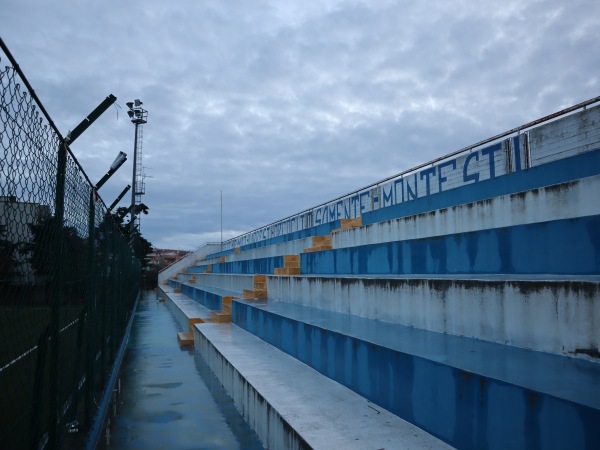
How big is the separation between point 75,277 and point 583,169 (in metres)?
4.51

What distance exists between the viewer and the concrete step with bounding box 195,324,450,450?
8.53 feet

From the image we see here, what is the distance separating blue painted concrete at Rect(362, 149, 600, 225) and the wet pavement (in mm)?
3766

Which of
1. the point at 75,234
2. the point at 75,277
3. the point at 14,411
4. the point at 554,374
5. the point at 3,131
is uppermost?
the point at 3,131

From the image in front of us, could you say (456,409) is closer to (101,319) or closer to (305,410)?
(305,410)

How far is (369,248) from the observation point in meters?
5.76

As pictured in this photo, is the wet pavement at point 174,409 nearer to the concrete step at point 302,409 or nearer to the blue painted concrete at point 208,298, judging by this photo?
the concrete step at point 302,409

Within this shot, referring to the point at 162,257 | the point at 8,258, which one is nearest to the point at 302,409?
the point at 8,258

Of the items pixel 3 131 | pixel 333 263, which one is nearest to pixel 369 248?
pixel 333 263

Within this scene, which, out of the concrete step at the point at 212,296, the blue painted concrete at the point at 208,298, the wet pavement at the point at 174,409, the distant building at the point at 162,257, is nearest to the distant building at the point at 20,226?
the wet pavement at the point at 174,409

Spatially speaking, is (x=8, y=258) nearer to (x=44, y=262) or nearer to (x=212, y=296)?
(x=44, y=262)

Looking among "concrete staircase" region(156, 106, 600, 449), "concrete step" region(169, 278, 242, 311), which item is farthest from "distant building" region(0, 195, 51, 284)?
"concrete step" region(169, 278, 242, 311)

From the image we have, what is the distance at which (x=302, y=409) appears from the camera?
3.19 metres

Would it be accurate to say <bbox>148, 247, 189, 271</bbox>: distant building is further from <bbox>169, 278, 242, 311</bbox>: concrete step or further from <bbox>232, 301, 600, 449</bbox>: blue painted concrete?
<bbox>232, 301, 600, 449</bbox>: blue painted concrete

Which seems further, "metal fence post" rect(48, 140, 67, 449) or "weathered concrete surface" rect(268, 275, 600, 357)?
"weathered concrete surface" rect(268, 275, 600, 357)
